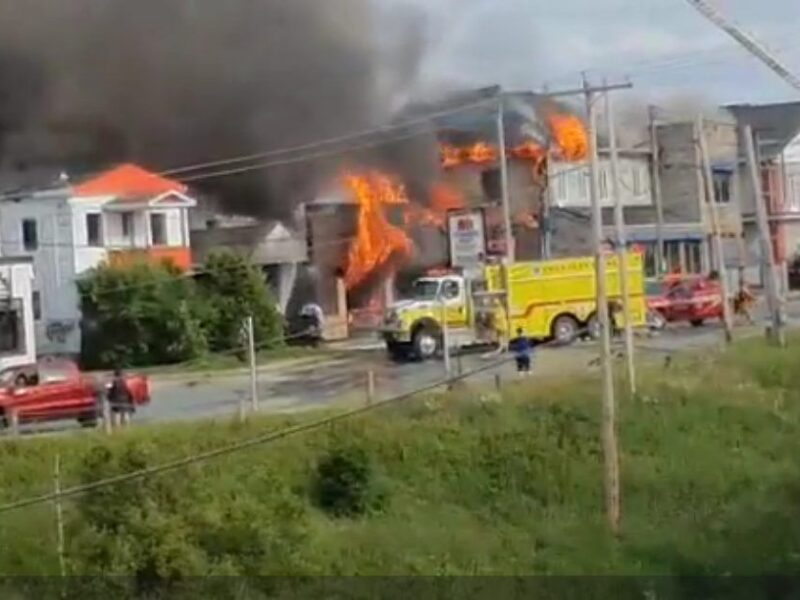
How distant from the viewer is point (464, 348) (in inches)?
1262

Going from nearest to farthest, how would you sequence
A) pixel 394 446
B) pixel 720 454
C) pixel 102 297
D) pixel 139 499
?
pixel 139 499 < pixel 394 446 < pixel 720 454 < pixel 102 297

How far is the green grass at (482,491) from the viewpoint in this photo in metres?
18.7

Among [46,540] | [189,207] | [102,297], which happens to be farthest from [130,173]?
[46,540]

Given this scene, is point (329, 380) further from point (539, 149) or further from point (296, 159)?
point (539, 149)

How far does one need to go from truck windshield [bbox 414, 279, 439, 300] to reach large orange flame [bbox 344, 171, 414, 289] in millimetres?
8133

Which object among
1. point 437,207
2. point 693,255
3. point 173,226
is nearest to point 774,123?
point 693,255

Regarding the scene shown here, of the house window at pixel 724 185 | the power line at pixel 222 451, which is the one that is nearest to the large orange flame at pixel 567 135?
the house window at pixel 724 185

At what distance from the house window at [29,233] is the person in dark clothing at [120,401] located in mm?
14399

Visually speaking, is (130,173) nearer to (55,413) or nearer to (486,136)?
(486,136)

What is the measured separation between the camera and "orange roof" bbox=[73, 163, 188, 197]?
3912 centimetres

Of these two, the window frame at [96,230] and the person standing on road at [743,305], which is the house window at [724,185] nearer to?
the person standing on road at [743,305]

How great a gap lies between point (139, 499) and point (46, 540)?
1289 mm

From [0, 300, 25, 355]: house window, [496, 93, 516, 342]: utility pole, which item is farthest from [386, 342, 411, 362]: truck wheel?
[0, 300, 25, 355]: house window

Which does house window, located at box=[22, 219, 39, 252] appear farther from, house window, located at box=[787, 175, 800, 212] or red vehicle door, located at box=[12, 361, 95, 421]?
house window, located at box=[787, 175, 800, 212]
